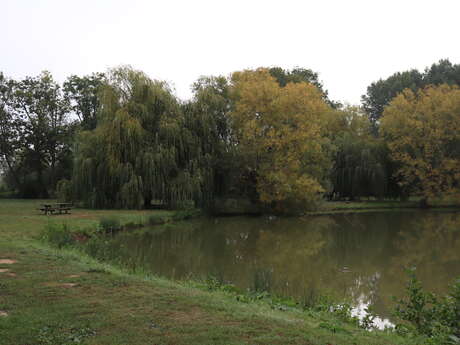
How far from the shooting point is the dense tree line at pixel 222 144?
87.8 ft

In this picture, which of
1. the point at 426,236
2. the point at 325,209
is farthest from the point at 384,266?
the point at 325,209

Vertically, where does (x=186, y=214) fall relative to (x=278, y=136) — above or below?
below

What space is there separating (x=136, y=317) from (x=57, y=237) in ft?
30.5

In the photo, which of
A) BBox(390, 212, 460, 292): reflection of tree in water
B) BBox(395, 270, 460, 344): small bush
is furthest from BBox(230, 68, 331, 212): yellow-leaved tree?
BBox(395, 270, 460, 344): small bush

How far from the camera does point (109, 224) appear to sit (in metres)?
19.7

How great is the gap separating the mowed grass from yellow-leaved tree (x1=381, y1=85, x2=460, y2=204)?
1283 inches

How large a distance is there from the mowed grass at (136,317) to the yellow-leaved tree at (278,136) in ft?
71.8

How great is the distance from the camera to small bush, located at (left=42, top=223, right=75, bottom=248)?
1326 cm

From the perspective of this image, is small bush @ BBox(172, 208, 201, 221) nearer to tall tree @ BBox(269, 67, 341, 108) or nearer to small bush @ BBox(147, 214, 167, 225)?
small bush @ BBox(147, 214, 167, 225)

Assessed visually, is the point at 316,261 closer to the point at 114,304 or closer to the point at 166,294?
the point at 166,294

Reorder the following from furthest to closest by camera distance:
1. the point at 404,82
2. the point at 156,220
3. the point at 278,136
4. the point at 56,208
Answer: the point at 404,82, the point at 278,136, the point at 156,220, the point at 56,208

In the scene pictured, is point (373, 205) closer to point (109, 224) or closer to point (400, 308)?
point (109, 224)

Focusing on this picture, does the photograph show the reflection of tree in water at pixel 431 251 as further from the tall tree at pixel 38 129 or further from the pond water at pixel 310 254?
the tall tree at pixel 38 129

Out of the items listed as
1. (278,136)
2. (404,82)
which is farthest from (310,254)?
(404,82)
